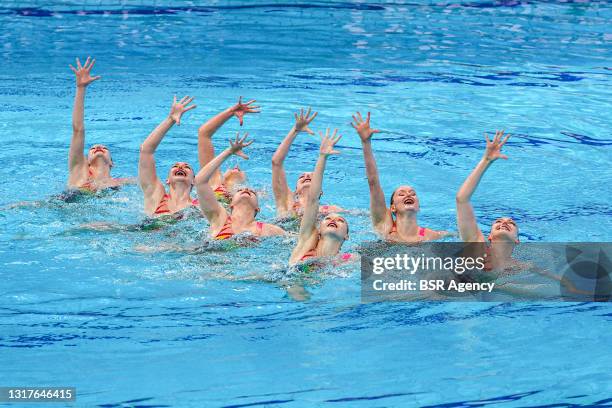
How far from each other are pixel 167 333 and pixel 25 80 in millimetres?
7276

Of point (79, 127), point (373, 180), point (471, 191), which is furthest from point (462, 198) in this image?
point (79, 127)

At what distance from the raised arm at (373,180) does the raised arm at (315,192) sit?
23 cm

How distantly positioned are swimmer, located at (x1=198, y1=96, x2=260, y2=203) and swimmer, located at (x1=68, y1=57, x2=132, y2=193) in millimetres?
913

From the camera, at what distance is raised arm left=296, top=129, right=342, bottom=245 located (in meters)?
6.93

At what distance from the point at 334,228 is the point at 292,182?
8.57 ft

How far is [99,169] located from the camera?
30.5 feet

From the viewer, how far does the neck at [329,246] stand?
7254 mm

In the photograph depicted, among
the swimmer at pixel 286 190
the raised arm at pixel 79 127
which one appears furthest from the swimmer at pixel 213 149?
the raised arm at pixel 79 127

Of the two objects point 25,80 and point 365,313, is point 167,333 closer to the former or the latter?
point 365,313

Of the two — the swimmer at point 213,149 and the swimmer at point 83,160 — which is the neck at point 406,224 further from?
the swimmer at point 83,160

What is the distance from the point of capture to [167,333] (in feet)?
20.4

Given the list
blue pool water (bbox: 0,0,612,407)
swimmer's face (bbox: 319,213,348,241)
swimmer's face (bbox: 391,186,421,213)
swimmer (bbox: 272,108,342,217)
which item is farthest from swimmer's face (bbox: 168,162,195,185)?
swimmer's face (bbox: 391,186,421,213)

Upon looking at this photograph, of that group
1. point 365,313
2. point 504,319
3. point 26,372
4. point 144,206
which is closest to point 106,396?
point 26,372

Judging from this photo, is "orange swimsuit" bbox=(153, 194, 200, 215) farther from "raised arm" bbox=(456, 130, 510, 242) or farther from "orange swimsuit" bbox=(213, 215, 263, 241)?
"raised arm" bbox=(456, 130, 510, 242)
